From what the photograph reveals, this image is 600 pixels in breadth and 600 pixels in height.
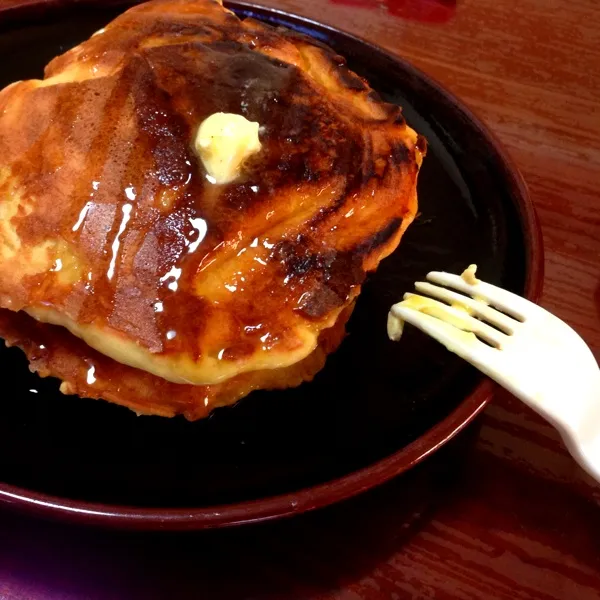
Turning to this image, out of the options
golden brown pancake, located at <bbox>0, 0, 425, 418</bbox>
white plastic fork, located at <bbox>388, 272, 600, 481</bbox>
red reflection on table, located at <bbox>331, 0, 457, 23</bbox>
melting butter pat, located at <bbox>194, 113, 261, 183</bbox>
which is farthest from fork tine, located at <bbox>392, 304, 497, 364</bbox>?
red reflection on table, located at <bbox>331, 0, 457, 23</bbox>

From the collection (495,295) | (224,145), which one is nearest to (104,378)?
(224,145)

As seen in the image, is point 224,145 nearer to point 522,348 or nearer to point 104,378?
point 104,378

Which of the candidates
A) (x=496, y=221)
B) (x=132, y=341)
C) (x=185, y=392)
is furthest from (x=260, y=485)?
(x=496, y=221)

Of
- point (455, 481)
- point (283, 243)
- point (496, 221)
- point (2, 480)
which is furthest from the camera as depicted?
point (496, 221)

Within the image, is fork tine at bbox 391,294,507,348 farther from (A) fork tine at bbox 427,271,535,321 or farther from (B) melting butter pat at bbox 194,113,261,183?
(B) melting butter pat at bbox 194,113,261,183

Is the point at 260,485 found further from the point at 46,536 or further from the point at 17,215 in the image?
the point at 17,215

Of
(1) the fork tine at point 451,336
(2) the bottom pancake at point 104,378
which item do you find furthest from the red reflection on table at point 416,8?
(2) the bottom pancake at point 104,378

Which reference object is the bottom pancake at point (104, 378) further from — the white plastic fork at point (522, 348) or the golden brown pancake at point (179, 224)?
the white plastic fork at point (522, 348)
